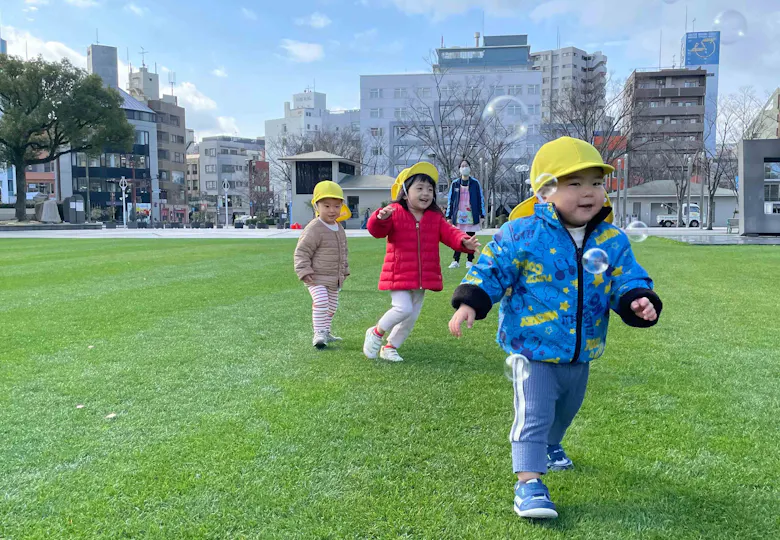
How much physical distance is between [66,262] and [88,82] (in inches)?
1366

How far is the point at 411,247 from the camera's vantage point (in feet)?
16.0

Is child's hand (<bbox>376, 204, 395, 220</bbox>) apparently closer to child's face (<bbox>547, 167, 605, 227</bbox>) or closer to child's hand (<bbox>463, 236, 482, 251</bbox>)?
child's hand (<bbox>463, 236, 482, 251</bbox>)

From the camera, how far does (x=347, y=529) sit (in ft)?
7.93

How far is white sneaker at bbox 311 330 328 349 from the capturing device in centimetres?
557

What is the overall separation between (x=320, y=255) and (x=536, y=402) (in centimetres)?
348

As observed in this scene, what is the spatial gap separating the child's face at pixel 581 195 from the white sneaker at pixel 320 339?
131 inches

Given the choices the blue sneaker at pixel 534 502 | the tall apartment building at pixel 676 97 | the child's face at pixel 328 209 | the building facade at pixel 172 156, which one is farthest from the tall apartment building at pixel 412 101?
the blue sneaker at pixel 534 502

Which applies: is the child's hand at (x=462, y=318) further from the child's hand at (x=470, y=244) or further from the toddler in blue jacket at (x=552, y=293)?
the child's hand at (x=470, y=244)

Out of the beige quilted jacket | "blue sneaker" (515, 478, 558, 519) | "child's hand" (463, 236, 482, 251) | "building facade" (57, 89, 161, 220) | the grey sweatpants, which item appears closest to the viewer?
"blue sneaker" (515, 478, 558, 519)

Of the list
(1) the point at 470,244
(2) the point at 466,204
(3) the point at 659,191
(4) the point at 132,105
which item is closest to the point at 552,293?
(1) the point at 470,244

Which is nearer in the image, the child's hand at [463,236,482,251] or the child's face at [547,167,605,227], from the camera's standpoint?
the child's face at [547,167,605,227]

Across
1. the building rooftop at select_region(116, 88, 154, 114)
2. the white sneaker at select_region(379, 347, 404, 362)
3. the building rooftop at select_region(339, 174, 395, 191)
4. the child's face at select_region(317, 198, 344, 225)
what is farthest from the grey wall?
the building rooftop at select_region(116, 88, 154, 114)

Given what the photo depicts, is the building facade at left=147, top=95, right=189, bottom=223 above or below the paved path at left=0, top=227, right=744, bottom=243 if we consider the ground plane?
above

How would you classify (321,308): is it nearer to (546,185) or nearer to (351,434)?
(351,434)
